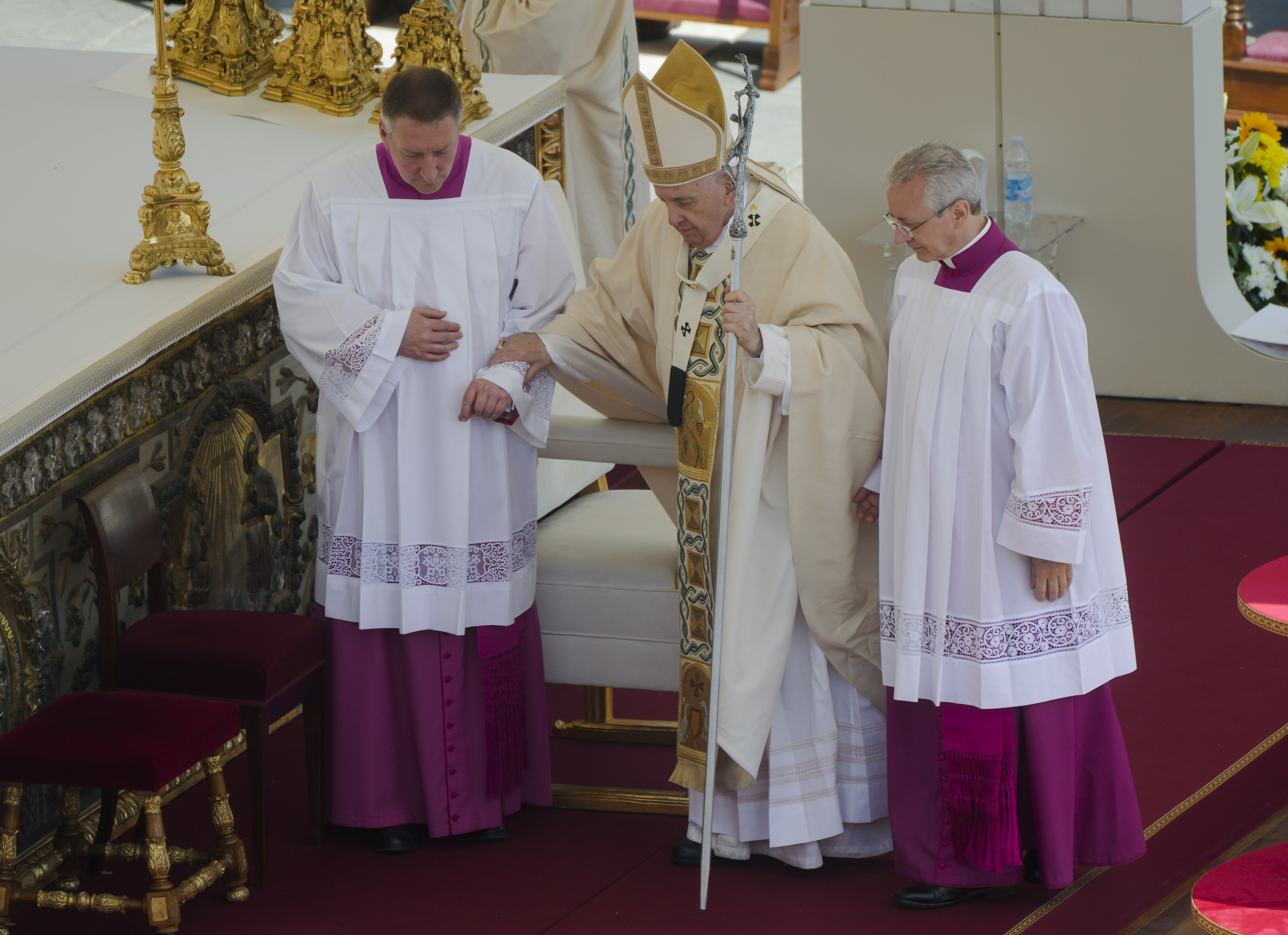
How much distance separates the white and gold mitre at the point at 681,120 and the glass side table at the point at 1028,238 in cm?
260

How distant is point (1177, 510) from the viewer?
5.72m

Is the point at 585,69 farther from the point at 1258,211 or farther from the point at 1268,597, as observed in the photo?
the point at 1268,597

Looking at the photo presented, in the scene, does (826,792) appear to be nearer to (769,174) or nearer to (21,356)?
(769,174)

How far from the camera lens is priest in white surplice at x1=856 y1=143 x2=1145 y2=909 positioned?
3518mm

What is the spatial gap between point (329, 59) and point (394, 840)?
2.58 metres

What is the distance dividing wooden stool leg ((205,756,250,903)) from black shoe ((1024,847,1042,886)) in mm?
1647

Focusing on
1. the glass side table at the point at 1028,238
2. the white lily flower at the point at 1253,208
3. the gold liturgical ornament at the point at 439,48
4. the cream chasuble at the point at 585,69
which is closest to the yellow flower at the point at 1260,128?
the white lily flower at the point at 1253,208

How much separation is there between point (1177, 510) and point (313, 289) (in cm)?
297

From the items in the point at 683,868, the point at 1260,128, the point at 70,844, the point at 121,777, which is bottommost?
the point at 683,868

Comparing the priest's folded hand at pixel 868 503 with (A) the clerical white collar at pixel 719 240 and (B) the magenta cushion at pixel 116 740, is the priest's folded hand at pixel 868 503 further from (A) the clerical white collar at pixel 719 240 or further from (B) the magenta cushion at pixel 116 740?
(B) the magenta cushion at pixel 116 740

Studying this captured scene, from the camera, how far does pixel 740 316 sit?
141 inches

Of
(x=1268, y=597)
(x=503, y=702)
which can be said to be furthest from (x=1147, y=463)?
(x=503, y=702)

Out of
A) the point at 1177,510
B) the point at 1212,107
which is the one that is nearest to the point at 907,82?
the point at 1212,107

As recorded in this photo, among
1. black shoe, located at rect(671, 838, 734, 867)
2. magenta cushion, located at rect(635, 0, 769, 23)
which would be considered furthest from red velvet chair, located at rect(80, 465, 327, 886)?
magenta cushion, located at rect(635, 0, 769, 23)
